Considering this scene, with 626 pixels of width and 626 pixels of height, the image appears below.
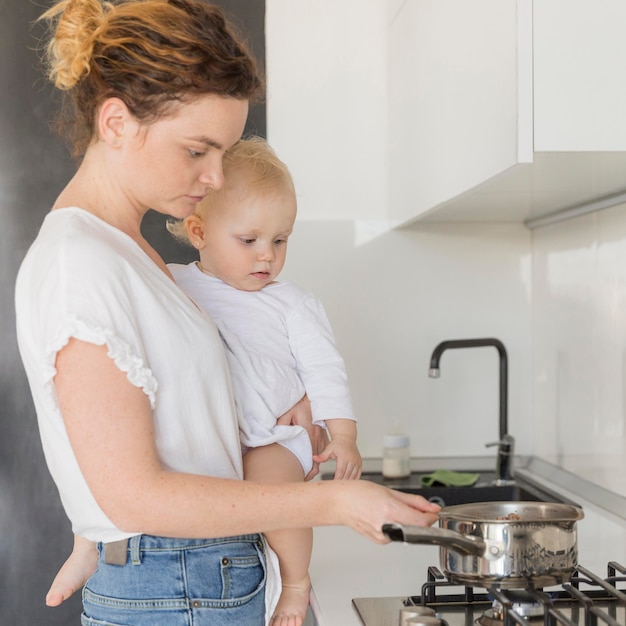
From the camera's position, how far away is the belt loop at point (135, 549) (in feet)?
3.46

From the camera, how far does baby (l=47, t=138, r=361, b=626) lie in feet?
4.38

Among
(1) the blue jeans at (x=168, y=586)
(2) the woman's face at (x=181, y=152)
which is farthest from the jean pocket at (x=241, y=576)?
(2) the woman's face at (x=181, y=152)

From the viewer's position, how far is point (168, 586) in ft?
3.51

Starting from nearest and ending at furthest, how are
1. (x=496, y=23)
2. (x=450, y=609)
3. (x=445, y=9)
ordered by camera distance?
(x=450, y=609) → (x=496, y=23) → (x=445, y=9)

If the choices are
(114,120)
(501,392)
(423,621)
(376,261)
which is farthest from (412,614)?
(376,261)

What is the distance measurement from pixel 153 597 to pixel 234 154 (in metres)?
0.66

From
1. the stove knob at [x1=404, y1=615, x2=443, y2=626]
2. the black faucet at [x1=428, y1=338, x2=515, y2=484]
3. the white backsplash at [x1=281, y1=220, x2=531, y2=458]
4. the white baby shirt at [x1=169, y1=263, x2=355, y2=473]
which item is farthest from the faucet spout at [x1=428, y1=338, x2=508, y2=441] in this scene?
the stove knob at [x1=404, y1=615, x2=443, y2=626]

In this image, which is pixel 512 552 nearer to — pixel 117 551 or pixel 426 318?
pixel 117 551

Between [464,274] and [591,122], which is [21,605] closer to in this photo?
[464,274]

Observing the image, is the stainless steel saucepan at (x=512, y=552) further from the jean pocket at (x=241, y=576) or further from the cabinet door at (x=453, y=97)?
the cabinet door at (x=453, y=97)

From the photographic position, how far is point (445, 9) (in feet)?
5.93

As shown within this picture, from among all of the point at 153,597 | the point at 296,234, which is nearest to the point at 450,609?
the point at 153,597

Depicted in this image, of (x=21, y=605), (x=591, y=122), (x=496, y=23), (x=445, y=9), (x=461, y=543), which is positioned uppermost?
(x=445, y=9)

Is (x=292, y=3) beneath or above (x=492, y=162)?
above
